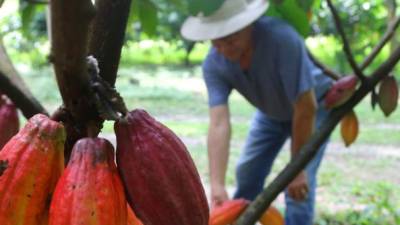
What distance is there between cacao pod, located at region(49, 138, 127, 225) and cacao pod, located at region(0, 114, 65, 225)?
2 centimetres

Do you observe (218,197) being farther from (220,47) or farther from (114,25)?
(114,25)

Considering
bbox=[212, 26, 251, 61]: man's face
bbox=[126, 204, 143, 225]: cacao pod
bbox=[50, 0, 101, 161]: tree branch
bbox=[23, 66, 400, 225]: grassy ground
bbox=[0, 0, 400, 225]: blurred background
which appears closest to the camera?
bbox=[50, 0, 101, 161]: tree branch

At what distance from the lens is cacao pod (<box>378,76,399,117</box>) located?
62.4 inches

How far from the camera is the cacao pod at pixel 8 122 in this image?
81cm

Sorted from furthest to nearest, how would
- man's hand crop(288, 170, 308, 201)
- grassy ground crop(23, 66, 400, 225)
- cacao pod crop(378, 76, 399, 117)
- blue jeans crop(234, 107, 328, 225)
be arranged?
1. grassy ground crop(23, 66, 400, 225)
2. blue jeans crop(234, 107, 328, 225)
3. man's hand crop(288, 170, 308, 201)
4. cacao pod crop(378, 76, 399, 117)

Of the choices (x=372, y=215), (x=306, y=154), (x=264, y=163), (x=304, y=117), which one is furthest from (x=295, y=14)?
(x=372, y=215)

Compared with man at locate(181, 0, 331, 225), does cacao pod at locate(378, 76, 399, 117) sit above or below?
below

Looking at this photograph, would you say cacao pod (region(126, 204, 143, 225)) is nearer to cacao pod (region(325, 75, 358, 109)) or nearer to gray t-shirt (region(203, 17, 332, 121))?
cacao pod (region(325, 75, 358, 109))

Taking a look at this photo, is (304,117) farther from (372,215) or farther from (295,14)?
(372,215)

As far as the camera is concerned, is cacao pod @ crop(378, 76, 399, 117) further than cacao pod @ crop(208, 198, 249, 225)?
Yes

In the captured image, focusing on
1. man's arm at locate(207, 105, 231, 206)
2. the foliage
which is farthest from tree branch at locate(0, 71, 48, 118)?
the foliage

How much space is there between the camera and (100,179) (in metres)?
0.53

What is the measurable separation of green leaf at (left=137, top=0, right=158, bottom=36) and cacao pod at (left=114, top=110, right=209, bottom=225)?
3.23 ft

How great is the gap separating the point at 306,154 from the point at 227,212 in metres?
0.24
